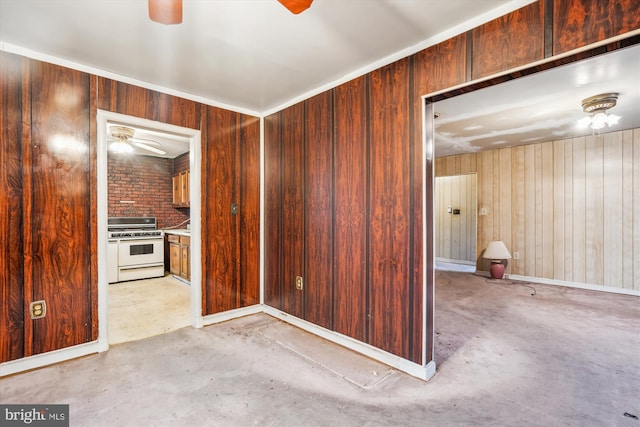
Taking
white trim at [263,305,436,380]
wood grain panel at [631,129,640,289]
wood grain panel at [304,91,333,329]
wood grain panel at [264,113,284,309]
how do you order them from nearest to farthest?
white trim at [263,305,436,380]
wood grain panel at [304,91,333,329]
wood grain panel at [264,113,284,309]
wood grain panel at [631,129,640,289]

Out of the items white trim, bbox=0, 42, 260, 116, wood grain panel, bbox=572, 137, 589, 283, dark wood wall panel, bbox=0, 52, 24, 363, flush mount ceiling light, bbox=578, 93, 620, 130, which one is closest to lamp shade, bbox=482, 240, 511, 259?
wood grain panel, bbox=572, 137, 589, 283

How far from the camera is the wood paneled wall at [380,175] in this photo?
179 centimetres

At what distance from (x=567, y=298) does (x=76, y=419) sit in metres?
5.73

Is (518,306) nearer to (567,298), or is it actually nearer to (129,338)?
(567,298)

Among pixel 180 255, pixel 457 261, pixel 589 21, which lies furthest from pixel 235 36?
pixel 457 261

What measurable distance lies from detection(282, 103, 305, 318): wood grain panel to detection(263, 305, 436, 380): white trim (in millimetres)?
106

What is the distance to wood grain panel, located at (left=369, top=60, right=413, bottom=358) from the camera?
2.39 m

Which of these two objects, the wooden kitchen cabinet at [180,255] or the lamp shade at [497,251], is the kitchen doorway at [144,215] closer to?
the wooden kitchen cabinet at [180,255]

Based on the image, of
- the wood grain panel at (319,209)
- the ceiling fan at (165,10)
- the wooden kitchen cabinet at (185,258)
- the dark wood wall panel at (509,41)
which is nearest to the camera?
the ceiling fan at (165,10)

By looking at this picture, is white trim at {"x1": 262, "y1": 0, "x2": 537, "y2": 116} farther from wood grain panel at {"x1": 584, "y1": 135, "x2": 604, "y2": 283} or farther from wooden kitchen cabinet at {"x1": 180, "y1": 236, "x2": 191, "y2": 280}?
wood grain panel at {"x1": 584, "y1": 135, "x2": 604, "y2": 283}

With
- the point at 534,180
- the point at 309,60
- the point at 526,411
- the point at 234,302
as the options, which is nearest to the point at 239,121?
the point at 309,60

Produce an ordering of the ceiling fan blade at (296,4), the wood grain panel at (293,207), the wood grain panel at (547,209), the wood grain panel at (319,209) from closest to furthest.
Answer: the ceiling fan blade at (296,4), the wood grain panel at (319,209), the wood grain panel at (293,207), the wood grain panel at (547,209)

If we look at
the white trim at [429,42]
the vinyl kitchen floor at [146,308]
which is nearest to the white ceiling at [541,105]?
the white trim at [429,42]

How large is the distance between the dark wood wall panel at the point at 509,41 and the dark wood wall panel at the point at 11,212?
11.3 ft
